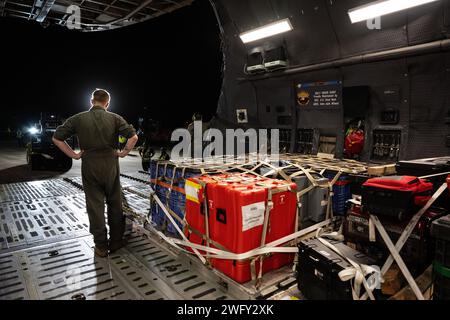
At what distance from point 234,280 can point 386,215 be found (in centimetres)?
184

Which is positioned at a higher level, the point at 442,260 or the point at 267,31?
the point at 267,31

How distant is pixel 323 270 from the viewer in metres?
2.93

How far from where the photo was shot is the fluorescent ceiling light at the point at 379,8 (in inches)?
187

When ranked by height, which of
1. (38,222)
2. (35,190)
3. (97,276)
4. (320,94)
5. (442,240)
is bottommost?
(97,276)

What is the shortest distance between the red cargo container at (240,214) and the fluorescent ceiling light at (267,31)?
4.44 m

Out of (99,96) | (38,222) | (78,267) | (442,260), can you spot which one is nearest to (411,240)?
(442,260)

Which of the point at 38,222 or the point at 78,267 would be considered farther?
the point at 38,222

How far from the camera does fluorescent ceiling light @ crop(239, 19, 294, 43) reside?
21.9 ft

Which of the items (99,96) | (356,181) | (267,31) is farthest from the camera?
(267,31)

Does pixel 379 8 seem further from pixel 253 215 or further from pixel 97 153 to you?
pixel 97 153

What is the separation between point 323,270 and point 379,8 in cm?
469

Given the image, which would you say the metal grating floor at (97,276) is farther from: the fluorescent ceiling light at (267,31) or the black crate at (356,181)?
the fluorescent ceiling light at (267,31)

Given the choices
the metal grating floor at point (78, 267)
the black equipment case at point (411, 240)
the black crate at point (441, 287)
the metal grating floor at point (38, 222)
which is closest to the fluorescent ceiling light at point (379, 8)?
the black equipment case at point (411, 240)

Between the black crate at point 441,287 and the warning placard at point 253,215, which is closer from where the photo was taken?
the black crate at point 441,287
